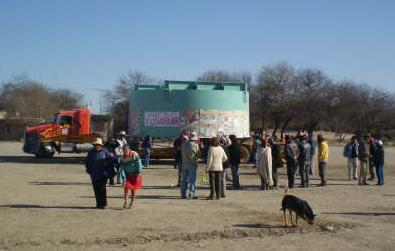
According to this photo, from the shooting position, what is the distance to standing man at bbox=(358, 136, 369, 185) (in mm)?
19953

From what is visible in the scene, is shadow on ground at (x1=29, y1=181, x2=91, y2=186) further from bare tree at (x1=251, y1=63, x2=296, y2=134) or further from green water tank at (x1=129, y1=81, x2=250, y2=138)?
bare tree at (x1=251, y1=63, x2=296, y2=134)

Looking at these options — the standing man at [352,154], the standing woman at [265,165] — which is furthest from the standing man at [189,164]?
the standing man at [352,154]

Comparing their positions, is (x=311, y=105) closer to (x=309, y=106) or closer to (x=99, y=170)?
(x=309, y=106)

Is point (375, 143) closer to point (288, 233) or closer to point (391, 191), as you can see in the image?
point (391, 191)

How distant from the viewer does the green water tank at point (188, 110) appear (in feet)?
97.1

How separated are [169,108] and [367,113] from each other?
1901 inches

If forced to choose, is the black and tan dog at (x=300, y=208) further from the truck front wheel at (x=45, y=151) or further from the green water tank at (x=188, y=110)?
the truck front wheel at (x=45, y=151)

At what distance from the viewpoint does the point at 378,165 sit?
2016 cm

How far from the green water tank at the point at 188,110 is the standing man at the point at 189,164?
13.7m

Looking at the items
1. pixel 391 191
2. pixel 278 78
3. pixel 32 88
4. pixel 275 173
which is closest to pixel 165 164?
pixel 275 173

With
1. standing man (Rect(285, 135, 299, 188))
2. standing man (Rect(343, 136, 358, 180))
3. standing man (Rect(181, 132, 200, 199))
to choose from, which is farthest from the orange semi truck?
standing man (Rect(181, 132, 200, 199))

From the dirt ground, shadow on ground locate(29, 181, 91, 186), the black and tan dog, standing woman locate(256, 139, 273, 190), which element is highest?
standing woman locate(256, 139, 273, 190)

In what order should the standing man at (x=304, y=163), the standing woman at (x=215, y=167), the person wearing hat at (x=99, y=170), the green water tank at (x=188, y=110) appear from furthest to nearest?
1. the green water tank at (x=188, y=110)
2. the standing man at (x=304, y=163)
3. the standing woman at (x=215, y=167)
4. the person wearing hat at (x=99, y=170)

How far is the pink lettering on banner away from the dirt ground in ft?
35.1
